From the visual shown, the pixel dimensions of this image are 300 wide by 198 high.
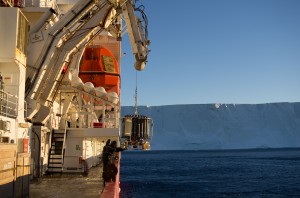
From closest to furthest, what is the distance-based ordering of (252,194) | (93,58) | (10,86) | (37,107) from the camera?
(10,86) < (37,107) < (93,58) < (252,194)

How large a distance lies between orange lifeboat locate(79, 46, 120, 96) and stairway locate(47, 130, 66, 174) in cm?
660

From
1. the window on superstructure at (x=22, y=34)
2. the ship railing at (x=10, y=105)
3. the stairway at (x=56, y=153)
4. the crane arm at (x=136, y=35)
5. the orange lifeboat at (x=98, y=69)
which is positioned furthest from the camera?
the orange lifeboat at (x=98, y=69)

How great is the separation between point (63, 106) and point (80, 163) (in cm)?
373

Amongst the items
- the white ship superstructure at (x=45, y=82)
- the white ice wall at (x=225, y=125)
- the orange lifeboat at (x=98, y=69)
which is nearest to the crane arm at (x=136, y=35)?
the white ship superstructure at (x=45, y=82)

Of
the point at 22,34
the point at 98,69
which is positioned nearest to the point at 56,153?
the point at 98,69

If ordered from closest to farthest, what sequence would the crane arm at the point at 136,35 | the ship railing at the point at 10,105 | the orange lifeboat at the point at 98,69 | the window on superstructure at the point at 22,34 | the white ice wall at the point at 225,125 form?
1. the window on superstructure at the point at 22,34
2. the ship railing at the point at 10,105
3. the crane arm at the point at 136,35
4. the orange lifeboat at the point at 98,69
5. the white ice wall at the point at 225,125

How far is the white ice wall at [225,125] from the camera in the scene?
5266 inches

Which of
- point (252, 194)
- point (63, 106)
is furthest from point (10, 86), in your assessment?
point (252, 194)

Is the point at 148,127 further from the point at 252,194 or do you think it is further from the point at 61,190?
the point at 252,194

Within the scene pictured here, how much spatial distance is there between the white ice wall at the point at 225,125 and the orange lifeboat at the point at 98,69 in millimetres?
108127

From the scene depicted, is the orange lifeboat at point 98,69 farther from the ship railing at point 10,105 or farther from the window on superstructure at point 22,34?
the ship railing at point 10,105

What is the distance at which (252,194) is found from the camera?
1236 inches

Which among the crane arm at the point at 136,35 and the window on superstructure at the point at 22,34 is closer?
the window on superstructure at the point at 22,34

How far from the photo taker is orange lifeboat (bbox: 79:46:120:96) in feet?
83.5
